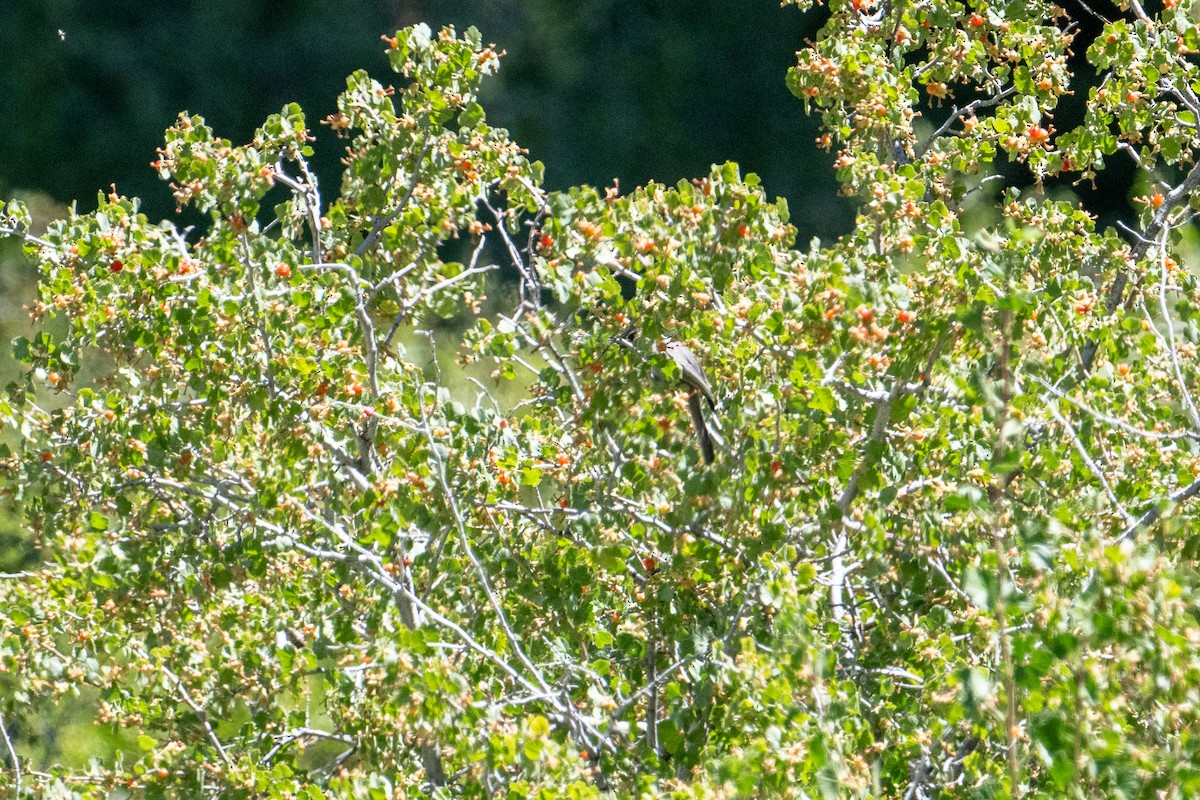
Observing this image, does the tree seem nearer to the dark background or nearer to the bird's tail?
the bird's tail

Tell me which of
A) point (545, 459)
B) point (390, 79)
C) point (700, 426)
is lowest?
point (700, 426)

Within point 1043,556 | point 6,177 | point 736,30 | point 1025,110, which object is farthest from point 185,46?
point 1043,556

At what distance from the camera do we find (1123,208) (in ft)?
33.0

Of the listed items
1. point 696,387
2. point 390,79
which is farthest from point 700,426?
point 390,79

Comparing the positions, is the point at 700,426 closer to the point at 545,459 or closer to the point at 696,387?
the point at 696,387

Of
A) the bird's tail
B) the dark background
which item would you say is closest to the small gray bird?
the bird's tail

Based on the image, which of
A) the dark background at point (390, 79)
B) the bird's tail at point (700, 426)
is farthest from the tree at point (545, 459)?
the dark background at point (390, 79)

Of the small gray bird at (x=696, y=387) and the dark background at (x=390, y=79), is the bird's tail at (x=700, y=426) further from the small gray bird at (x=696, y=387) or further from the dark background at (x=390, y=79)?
the dark background at (x=390, y=79)

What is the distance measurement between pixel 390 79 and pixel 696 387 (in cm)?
924

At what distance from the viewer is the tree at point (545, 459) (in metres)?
2.74

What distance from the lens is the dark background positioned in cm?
1123

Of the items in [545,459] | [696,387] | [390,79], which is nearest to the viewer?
[696,387]

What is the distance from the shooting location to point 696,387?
3.07m

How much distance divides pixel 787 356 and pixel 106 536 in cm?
150
